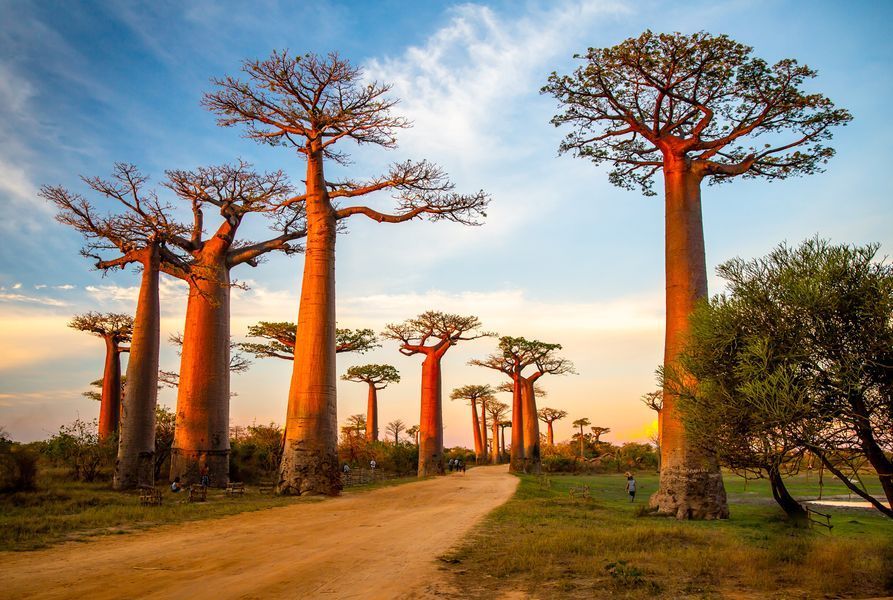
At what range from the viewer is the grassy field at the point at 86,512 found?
725 cm

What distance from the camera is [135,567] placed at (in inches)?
218

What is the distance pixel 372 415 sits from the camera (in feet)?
118

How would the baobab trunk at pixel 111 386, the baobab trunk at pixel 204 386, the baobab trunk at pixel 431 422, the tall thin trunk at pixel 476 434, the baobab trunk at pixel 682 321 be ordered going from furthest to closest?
the tall thin trunk at pixel 476 434 → the baobab trunk at pixel 431 422 → the baobab trunk at pixel 111 386 → the baobab trunk at pixel 204 386 → the baobab trunk at pixel 682 321

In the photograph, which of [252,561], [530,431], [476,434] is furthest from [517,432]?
[252,561]

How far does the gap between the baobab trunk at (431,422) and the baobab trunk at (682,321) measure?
16.4 m

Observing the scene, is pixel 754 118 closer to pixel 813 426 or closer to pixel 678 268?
pixel 678 268

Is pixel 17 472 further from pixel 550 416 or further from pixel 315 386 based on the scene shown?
pixel 550 416

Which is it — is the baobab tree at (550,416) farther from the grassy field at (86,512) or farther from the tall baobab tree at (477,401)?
the grassy field at (86,512)

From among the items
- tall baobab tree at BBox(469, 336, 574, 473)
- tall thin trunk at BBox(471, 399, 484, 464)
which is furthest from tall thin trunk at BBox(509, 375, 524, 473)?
tall thin trunk at BBox(471, 399, 484, 464)

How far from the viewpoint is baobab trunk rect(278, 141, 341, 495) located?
13961 mm

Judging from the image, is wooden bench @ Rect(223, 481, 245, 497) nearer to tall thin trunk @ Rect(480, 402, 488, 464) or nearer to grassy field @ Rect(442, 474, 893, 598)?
grassy field @ Rect(442, 474, 893, 598)

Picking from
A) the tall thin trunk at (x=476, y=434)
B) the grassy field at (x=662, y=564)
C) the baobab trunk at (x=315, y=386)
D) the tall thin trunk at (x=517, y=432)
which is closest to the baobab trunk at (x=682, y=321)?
the grassy field at (x=662, y=564)

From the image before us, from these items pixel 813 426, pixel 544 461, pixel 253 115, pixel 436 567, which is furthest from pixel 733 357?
pixel 544 461

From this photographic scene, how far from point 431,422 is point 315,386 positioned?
14591 millimetres
